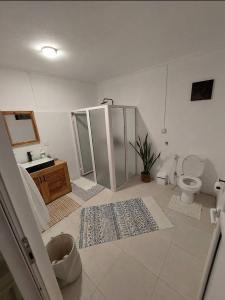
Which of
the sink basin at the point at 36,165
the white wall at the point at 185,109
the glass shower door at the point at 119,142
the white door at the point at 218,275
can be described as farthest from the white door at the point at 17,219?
the white wall at the point at 185,109

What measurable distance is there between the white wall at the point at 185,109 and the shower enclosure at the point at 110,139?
42 cm

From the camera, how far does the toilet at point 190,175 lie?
227 cm

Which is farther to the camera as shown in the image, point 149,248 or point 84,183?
point 84,183

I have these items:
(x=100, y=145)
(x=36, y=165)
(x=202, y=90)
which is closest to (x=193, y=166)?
(x=202, y=90)

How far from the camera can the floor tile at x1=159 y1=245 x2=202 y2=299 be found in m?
1.29

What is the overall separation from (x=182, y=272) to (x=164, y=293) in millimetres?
287

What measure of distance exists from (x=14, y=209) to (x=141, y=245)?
158cm

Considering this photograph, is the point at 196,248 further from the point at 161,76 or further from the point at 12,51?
the point at 12,51

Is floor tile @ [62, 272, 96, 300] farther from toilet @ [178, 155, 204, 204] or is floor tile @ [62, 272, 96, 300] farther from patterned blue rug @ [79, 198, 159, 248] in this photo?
toilet @ [178, 155, 204, 204]

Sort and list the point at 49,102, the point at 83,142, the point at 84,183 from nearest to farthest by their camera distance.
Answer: the point at 49,102, the point at 84,183, the point at 83,142

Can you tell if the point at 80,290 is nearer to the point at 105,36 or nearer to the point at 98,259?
the point at 98,259

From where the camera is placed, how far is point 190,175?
2488 millimetres

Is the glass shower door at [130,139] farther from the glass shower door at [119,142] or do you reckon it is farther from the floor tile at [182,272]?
the floor tile at [182,272]

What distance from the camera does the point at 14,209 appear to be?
2.38 feet
